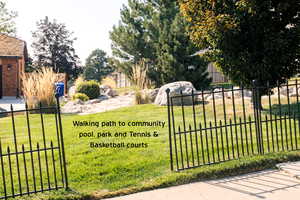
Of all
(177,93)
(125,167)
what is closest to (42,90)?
(177,93)

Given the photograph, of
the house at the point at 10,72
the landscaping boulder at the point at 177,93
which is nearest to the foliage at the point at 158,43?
the landscaping boulder at the point at 177,93

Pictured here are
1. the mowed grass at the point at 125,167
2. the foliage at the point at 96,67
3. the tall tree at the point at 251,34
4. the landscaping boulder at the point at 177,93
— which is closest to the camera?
the mowed grass at the point at 125,167

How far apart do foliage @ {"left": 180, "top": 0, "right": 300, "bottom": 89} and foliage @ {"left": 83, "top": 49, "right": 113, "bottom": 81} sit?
40600mm

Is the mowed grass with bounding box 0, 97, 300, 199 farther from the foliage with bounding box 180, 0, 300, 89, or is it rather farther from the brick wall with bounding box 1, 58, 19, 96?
the brick wall with bounding box 1, 58, 19, 96

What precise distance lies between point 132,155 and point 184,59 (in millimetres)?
11576

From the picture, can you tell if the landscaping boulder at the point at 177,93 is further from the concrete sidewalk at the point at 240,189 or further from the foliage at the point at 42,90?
the concrete sidewalk at the point at 240,189

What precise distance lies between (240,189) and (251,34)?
19.0 ft

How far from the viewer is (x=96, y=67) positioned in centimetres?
5491

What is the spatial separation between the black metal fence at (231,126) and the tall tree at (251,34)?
575 mm

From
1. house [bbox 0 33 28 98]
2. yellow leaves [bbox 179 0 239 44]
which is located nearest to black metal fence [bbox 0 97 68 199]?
yellow leaves [bbox 179 0 239 44]

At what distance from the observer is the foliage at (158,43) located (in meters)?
17.0

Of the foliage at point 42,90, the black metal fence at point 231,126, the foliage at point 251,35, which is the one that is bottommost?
the black metal fence at point 231,126

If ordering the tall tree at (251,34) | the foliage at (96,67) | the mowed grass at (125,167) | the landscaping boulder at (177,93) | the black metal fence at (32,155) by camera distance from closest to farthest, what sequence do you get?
1. the black metal fence at (32,155)
2. the mowed grass at (125,167)
3. the tall tree at (251,34)
4. the landscaping boulder at (177,93)
5. the foliage at (96,67)

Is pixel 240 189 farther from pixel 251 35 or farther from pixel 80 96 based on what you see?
pixel 80 96
